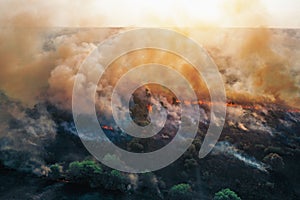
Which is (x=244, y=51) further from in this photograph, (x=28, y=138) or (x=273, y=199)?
(x=28, y=138)

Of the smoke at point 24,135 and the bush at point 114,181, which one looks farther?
the smoke at point 24,135

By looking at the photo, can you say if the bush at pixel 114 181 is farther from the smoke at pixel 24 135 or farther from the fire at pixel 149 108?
the fire at pixel 149 108

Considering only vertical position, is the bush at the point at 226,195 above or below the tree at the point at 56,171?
above

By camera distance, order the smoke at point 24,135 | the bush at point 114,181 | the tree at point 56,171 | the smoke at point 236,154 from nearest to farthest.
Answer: the bush at point 114,181, the tree at point 56,171, the smoke at point 24,135, the smoke at point 236,154

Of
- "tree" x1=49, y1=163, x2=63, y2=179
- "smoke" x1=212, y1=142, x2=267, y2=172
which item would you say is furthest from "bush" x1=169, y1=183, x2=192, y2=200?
"tree" x1=49, y1=163, x2=63, y2=179

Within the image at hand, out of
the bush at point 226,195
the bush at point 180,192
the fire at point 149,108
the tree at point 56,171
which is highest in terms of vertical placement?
the fire at point 149,108

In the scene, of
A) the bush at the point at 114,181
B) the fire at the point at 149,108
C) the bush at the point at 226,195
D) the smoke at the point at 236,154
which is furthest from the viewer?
the fire at the point at 149,108

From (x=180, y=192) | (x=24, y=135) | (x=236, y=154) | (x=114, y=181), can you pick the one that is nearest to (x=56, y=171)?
(x=114, y=181)

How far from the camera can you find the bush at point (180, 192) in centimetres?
1970

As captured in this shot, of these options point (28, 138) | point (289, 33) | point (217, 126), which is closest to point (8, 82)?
point (28, 138)

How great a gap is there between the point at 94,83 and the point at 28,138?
5.89 meters

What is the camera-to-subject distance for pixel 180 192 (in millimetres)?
19812

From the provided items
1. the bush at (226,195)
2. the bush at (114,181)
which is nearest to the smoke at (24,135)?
the bush at (114,181)

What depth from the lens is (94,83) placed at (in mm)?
25906
